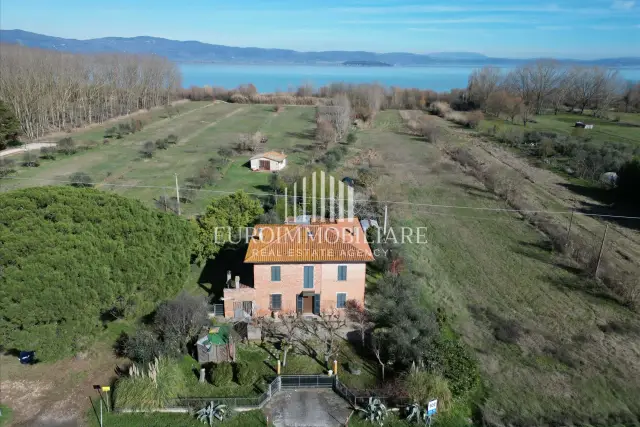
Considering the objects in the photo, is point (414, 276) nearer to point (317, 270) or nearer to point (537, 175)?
point (317, 270)

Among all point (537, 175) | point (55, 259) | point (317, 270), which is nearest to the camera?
point (55, 259)

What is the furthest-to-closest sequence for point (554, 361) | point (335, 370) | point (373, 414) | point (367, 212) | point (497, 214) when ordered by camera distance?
point (497, 214)
point (367, 212)
point (554, 361)
point (335, 370)
point (373, 414)

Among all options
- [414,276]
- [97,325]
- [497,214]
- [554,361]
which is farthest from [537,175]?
[97,325]

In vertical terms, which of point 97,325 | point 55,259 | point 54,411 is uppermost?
Result: point 55,259

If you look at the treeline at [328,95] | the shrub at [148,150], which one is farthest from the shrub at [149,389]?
the treeline at [328,95]

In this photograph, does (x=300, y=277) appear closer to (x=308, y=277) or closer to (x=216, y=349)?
(x=308, y=277)

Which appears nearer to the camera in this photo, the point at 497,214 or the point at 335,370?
the point at 335,370

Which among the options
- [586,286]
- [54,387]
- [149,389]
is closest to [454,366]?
[149,389]
